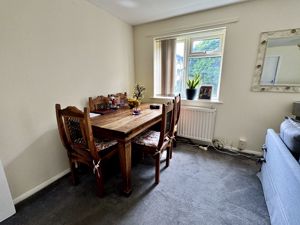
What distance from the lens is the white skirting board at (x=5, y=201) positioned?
1.29 m

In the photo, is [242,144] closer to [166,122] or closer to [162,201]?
[166,122]

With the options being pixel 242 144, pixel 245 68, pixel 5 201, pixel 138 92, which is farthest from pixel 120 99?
pixel 242 144

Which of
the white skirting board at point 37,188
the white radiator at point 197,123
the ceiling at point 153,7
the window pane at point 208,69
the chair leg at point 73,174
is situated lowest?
the white skirting board at point 37,188

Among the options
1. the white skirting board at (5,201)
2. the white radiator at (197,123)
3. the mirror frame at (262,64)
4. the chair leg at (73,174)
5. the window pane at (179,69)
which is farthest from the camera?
the window pane at (179,69)

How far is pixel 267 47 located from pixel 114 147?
7.90ft

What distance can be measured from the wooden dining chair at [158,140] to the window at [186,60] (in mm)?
1232

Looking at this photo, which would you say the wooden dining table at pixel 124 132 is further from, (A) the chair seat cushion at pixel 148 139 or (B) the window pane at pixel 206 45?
(B) the window pane at pixel 206 45

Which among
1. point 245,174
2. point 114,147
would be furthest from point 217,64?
point 114,147

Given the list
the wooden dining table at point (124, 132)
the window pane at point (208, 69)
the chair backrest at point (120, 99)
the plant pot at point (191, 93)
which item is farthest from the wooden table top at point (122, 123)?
the window pane at point (208, 69)

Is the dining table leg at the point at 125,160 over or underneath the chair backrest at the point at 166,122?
underneath

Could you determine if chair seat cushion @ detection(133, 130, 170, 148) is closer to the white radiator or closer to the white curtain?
the white radiator

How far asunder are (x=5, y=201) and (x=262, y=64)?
10.9 feet

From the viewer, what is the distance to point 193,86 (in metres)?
2.62

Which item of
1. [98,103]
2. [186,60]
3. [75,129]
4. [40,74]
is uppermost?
[186,60]
